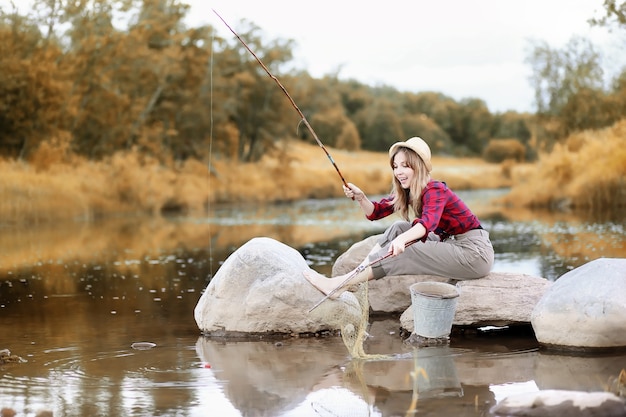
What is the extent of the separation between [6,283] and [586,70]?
22.9 metres

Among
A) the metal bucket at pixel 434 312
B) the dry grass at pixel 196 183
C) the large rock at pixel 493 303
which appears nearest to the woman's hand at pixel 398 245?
the metal bucket at pixel 434 312

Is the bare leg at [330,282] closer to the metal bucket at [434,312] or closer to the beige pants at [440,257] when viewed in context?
the beige pants at [440,257]

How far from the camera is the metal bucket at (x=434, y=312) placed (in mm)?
6984

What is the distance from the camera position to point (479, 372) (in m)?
6.05

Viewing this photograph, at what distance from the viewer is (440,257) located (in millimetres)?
7414

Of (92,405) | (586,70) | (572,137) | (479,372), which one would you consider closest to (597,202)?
(572,137)

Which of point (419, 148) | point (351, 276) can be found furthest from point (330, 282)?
point (419, 148)

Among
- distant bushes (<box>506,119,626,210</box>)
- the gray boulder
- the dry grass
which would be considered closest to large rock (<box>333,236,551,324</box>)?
the gray boulder

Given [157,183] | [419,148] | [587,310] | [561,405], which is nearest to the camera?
[561,405]

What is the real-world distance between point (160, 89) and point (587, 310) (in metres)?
26.7

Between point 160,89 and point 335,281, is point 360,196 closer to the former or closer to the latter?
point 335,281

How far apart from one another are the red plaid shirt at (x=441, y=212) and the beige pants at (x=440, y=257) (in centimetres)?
10

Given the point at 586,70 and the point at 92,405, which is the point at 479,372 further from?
the point at 586,70

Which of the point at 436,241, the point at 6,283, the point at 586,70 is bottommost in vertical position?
the point at 6,283
